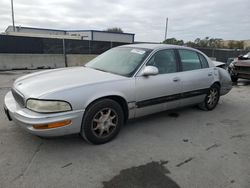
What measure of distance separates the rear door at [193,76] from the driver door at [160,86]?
0.20 meters

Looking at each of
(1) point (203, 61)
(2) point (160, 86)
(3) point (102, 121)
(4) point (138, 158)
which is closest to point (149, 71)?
(2) point (160, 86)

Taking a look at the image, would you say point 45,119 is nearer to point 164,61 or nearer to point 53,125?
point 53,125

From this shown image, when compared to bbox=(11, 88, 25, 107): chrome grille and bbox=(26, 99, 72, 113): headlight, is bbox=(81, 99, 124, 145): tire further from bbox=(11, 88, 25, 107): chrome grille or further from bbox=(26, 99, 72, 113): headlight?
bbox=(11, 88, 25, 107): chrome grille

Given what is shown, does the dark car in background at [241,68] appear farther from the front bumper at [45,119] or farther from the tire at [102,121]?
the front bumper at [45,119]

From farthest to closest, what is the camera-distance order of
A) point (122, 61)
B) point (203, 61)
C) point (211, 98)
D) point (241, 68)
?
point (241, 68), point (211, 98), point (203, 61), point (122, 61)

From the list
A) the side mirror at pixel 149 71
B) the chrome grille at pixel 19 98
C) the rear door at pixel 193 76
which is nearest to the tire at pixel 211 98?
the rear door at pixel 193 76

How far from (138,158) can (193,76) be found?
7.55ft

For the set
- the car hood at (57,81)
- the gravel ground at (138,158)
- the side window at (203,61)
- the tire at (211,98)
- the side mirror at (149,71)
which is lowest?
the gravel ground at (138,158)

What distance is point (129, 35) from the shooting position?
37.1 metres

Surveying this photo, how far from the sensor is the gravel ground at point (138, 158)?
2.52 meters

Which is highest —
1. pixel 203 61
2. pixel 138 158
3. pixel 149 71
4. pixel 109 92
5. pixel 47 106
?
pixel 203 61

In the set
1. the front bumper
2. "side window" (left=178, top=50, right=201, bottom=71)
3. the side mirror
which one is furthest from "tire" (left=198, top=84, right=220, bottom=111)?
the front bumper

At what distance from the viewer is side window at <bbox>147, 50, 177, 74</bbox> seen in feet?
12.8

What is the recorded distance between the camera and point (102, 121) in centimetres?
328
